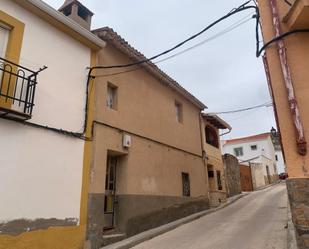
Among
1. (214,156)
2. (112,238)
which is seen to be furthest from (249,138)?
(112,238)

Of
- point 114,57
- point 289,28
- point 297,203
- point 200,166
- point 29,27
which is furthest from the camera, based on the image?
point 200,166

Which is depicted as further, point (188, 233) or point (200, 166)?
point (200, 166)

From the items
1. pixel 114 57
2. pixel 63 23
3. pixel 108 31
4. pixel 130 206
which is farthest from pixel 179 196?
pixel 63 23

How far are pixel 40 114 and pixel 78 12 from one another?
404 centimetres

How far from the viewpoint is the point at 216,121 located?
16578 millimetres

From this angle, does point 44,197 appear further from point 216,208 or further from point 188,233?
point 216,208

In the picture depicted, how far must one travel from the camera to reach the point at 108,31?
844 cm

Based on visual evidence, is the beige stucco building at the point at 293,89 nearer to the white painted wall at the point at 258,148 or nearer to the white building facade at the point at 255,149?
the white building facade at the point at 255,149

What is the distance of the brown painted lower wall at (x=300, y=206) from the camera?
167 inches

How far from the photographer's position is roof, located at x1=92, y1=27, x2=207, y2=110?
8477mm

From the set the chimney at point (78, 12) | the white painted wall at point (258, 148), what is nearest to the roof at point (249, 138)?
the white painted wall at point (258, 148)

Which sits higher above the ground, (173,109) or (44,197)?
(173,109)

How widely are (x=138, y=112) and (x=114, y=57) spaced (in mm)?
2008

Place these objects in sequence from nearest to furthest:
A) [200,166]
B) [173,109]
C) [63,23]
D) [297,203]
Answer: [297,203]
[63,23]
[173,109]
[200,166]
